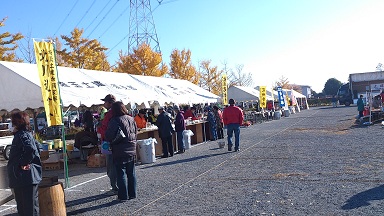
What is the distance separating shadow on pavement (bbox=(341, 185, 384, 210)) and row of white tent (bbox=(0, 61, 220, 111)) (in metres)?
8.03

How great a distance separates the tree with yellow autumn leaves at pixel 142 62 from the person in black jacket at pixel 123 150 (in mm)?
26981

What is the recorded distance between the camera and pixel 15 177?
532cm

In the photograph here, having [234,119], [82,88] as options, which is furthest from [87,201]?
[234,119]

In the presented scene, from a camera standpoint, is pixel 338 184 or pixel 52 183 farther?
pixel 338 184

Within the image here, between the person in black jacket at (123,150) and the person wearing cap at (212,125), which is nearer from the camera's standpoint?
the person in black jacket at (123,150)

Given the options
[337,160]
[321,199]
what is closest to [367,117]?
[337,160]

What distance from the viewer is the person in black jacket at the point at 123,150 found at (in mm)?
6785

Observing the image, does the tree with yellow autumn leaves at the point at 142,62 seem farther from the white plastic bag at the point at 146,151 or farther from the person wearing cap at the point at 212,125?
the white plastic bag at the point at 146,151

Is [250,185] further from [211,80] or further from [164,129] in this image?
[211,80]

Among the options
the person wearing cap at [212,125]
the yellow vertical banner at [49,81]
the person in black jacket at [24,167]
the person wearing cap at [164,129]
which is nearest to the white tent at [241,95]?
the person wearing cap at [212,125]

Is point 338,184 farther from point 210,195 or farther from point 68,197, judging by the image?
point 68,197

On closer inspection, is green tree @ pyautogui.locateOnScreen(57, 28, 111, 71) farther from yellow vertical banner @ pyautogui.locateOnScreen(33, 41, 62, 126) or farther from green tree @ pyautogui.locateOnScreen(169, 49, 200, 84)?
yellow vertical banner @ pyautogui.locateOnScreen(33, 41, 62, 126)

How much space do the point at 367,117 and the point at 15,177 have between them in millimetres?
20455

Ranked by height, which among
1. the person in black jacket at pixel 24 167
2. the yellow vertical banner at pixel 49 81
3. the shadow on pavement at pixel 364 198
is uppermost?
the yellow vertical banner at pixel 49 81
